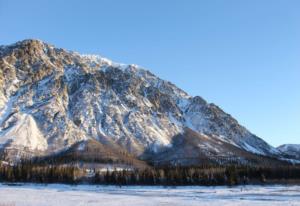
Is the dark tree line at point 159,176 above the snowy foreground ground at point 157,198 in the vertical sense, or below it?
above

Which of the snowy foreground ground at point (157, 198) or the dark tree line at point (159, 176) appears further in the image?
the dark tree line at point (159, 176)

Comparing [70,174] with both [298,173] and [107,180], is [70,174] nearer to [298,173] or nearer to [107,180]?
[107,180]

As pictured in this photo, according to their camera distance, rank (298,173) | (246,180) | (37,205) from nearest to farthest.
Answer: (37,205) → (246,180) → (298,173)

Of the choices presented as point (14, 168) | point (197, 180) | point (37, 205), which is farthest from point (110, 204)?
point (14, 168)

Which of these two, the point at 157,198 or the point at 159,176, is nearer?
the point at 157,198

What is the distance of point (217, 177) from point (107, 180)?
1839 inches

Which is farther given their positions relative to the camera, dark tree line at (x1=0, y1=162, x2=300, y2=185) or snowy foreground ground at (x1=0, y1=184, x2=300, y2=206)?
dark tree line at (x1=0, y1=162, x2=300, y2=185)

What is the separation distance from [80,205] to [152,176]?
3747 inches

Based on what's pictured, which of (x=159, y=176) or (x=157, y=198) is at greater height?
(x=159, y=176)

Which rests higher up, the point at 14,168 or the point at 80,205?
the point at 14,168

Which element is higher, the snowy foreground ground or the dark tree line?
the dark tree line

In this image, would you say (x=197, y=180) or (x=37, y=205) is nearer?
(x=37, y=205)

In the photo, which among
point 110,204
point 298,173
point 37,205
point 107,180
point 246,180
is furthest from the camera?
point 298,173

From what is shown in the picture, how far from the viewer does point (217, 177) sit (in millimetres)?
167625
